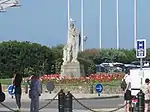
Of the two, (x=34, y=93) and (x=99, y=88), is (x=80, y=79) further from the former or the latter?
(x=34, y=93)

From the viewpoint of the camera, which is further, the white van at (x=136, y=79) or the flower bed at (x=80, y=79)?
the flower bed at (x=80, y=79)

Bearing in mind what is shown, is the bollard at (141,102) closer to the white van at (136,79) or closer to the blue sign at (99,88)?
the white van at (136,79)

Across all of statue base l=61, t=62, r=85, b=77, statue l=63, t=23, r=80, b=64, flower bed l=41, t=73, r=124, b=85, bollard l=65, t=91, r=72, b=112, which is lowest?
flower bed l=41, t=73, r=124, b=85

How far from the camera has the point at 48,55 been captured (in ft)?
213

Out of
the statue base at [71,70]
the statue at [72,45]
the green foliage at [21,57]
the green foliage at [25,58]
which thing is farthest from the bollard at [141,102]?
the green foliage at [21,57]

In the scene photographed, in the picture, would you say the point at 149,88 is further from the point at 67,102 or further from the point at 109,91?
the point at 109,91

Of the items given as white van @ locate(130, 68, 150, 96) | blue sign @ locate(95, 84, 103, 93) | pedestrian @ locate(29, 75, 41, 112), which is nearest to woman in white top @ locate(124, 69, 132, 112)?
white van @ locate(130, 68, 150, 96)

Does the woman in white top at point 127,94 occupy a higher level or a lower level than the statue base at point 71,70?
higher

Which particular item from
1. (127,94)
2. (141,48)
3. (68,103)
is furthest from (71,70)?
(68,103)

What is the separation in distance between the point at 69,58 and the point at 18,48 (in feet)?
58.1

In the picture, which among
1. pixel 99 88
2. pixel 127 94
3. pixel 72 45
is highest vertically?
pixel 72 45

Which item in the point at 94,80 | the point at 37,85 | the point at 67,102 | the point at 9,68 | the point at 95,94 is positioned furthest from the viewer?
the point at 9,68

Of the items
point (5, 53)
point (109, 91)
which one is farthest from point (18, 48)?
point (109, 91)

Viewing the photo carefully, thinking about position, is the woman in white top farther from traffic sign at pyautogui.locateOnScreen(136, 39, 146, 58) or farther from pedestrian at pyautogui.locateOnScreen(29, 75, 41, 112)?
pedestrian at pyautogui.locateOnScreen(29, 75, 41, 112)
